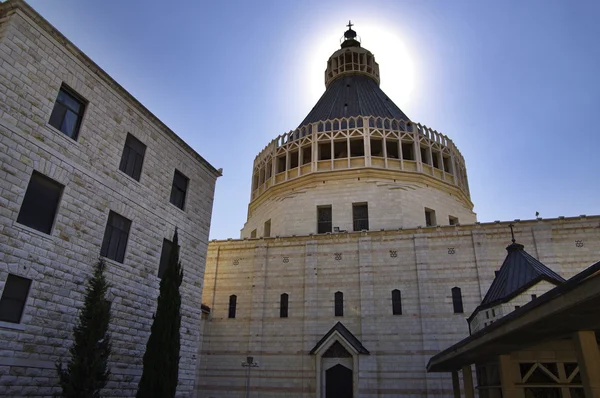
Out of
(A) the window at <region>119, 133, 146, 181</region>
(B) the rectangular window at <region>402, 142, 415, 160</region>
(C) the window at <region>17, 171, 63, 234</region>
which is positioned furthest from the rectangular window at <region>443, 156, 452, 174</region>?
(C) the window at <region>17, 171, 63, 234</region>

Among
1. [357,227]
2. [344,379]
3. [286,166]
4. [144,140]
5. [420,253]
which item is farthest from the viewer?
[286,166]

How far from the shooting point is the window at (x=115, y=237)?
47.8ft

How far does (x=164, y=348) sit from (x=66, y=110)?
27.2ft

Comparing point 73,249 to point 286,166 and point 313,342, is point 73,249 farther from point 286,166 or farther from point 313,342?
point 286,166

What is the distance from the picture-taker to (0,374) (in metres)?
10.8

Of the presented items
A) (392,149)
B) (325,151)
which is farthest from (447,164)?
(325,151)

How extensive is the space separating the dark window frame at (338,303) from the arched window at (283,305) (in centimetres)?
304

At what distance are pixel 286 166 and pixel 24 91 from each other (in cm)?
2247

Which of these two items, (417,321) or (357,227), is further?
(357,227)

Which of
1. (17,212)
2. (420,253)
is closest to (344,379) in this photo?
(420,253)

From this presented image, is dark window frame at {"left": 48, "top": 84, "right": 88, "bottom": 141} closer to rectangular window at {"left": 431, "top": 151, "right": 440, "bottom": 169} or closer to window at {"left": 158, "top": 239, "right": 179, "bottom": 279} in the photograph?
window at {"left": 158, "top": 239, "right": 179, "bottom": 279}

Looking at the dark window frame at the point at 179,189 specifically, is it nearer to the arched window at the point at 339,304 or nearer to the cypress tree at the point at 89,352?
the cypress tree at the point at 89,352

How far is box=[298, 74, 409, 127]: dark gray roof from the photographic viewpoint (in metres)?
36.5

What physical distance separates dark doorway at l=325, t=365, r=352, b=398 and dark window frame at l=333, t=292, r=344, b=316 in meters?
3.07
